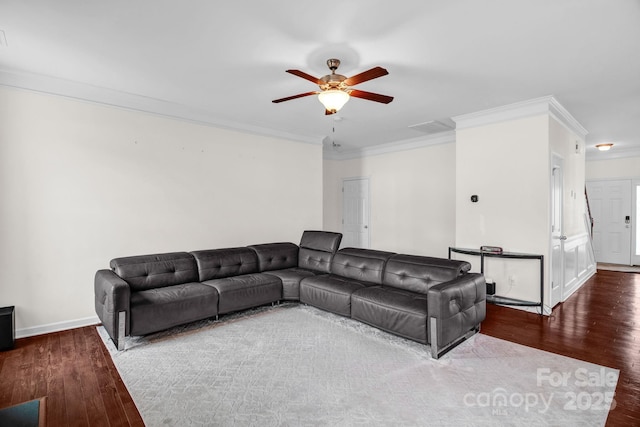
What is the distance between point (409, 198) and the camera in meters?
6.77

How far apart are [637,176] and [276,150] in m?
8.41

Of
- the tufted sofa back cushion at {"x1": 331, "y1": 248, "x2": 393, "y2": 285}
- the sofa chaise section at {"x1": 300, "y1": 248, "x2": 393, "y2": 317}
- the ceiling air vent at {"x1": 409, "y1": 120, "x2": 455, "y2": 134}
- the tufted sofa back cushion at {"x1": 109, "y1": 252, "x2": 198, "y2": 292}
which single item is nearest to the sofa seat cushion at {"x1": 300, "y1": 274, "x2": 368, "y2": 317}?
the sofa chaise section at {"x1": 300, "y1": 248, "x2": 393, "y2": 317}

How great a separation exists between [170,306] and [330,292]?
1.80 m

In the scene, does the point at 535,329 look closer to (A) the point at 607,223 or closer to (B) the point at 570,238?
(B) the point at 570,238

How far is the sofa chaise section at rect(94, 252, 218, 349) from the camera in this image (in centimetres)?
314

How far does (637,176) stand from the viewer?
7.54 metres

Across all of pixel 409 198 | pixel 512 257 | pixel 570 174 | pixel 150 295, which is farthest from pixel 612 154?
pixel 150 295

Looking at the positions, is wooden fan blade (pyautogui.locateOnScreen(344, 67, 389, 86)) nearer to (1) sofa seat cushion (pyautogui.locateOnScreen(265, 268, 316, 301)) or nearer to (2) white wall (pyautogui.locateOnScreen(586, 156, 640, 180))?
(1) sofa seat cushion (pyautogui.locateOnScreen(265, 268, 316, 301))

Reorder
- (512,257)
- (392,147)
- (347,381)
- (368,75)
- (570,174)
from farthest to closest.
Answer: (392,147)
(570,174)
(512,257)
(368,75)
(347,381)

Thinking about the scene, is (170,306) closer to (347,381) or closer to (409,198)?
(347,381)

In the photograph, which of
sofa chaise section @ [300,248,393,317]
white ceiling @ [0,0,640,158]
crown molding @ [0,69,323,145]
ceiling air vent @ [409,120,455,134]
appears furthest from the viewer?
ceiling air vent @ [409,120,455,134]

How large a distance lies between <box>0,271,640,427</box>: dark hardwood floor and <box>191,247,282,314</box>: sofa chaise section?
128 centimetres

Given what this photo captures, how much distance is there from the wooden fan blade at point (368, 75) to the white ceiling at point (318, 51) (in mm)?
276

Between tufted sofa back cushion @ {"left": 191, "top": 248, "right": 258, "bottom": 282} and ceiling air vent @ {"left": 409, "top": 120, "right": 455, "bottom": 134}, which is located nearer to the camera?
tufted sofa back cushion @ {"left": 191, "top": 248, "right": 258, "bottom": 282}
